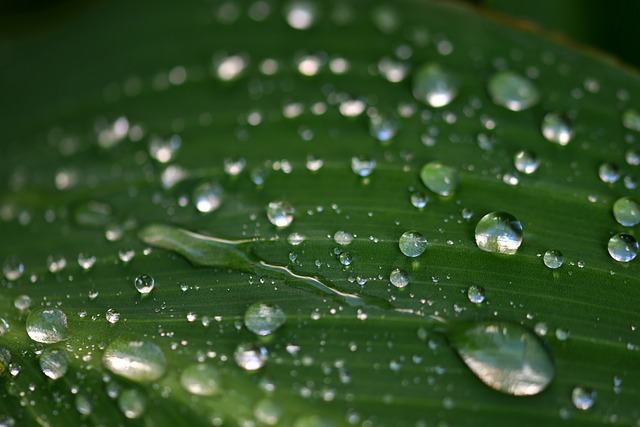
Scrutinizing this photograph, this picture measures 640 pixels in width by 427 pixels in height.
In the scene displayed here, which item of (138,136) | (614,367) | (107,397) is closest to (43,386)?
(107,397)

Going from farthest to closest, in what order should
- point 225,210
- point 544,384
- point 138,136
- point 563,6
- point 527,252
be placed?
point 563,6, point 138,136, point 225,210, point 527,252, point 544,384

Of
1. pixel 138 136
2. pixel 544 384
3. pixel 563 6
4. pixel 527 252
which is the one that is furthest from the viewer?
pixel 563 6

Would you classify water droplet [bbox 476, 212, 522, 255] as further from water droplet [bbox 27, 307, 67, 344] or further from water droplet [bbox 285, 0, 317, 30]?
water droplet [bbox 285, 0, 317, 30]

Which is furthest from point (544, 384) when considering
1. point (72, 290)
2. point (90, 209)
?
point (90, 209)

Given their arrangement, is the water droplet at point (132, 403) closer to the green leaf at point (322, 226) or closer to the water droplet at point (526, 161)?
the green leaf at point (322, 226)

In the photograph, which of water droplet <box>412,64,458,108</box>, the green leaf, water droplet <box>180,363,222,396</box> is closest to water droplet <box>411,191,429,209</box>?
the green leaf

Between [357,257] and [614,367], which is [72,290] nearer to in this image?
[357,257]

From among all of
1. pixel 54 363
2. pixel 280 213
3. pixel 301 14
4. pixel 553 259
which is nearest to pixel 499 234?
pixel 553 259

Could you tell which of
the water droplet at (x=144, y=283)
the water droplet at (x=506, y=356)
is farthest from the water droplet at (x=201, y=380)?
the water droplet at (x=506, y=356)

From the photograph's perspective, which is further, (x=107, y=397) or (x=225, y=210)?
(x=225, y=210)
